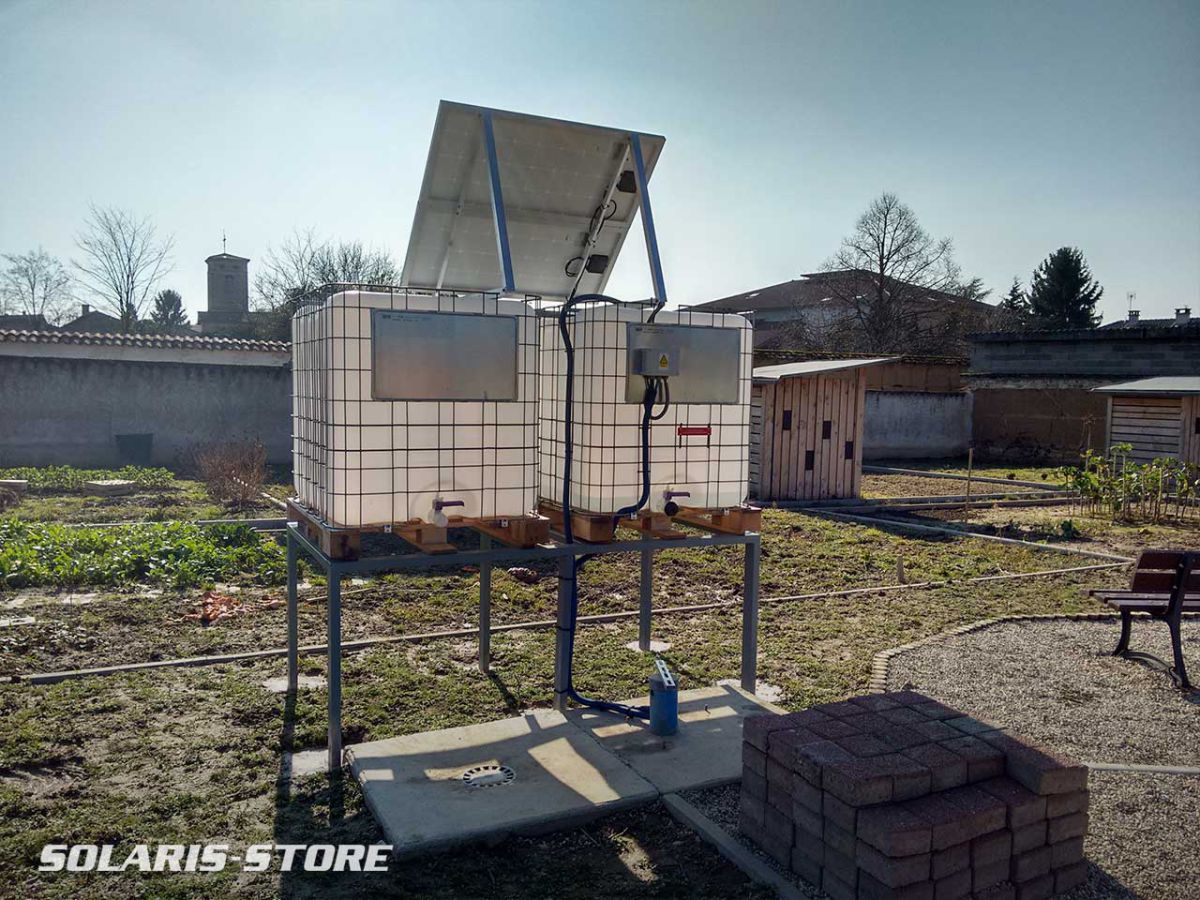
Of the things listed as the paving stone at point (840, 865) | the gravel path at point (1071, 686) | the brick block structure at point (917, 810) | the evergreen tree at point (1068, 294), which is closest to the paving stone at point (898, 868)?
the brick block structure at point (917, 810)

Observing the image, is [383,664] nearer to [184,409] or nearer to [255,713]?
[255,713]

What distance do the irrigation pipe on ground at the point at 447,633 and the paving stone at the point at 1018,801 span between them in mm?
4116

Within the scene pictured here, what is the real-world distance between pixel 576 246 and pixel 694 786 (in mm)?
4140

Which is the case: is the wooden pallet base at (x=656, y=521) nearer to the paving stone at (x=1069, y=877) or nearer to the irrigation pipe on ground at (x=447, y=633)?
the irrigation pipe on ground at (x=447, y=633)

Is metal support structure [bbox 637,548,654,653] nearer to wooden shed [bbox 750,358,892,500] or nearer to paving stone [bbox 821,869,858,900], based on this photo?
paving stone [bbox 821,869,858,900]

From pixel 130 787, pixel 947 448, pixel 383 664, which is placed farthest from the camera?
pixel 947 448

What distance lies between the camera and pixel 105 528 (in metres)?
11.3

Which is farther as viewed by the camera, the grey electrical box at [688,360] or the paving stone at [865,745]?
the grey electrical box at [688,360]

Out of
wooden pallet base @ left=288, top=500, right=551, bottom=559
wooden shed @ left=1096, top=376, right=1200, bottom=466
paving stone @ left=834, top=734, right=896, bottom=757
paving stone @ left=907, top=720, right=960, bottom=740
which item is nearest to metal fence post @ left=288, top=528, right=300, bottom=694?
wooden pallet base @ left=288, top=500, right=551, bottom=559

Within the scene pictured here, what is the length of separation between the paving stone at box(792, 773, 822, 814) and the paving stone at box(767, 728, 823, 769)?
0.22 feet

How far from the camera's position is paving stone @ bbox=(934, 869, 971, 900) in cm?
356

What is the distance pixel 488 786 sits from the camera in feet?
15.7

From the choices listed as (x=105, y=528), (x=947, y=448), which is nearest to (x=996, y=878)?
(x=105, y=528)

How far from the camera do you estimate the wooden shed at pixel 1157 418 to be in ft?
66.3
